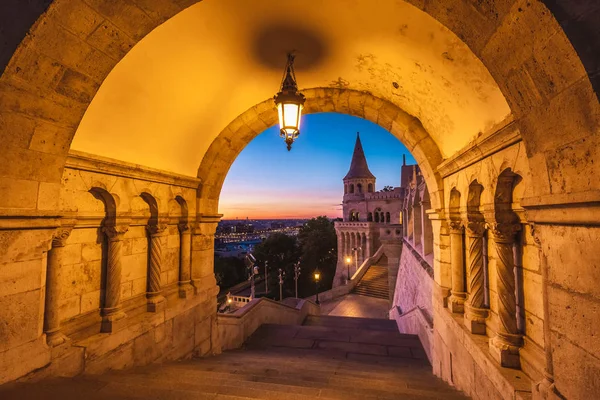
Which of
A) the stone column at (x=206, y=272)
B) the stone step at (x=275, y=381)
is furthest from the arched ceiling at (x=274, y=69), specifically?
the stone step at (x=275, y=381)

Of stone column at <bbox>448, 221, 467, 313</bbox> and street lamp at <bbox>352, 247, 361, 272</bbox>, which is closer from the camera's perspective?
stone column at <bbox>448, 221, 467, 313</bbox>

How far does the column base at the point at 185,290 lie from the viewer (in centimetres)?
555

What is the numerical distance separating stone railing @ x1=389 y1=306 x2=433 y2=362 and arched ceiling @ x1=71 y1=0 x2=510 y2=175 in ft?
13.5

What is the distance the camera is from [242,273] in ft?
162

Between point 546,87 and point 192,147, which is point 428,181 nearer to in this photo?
point 546,87

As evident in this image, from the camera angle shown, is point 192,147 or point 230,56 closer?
point 230,56

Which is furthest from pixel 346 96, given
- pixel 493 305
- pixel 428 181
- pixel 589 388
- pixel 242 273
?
pixel 242 273

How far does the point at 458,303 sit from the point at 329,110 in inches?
159

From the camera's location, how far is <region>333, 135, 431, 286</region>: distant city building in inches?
1425

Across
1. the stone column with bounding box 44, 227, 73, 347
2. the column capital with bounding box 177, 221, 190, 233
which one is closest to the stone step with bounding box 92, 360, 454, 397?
the stone column with bounding box 44, 227, 73, 347

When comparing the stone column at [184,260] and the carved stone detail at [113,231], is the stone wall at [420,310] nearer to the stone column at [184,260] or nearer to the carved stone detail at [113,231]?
the stone column at [184,260]

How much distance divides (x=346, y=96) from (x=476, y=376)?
455 centimetres

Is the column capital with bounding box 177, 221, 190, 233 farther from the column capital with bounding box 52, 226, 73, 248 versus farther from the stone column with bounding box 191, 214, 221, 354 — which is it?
the column capital with bounding box 52, 226, 73, 248

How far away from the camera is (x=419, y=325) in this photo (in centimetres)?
763
